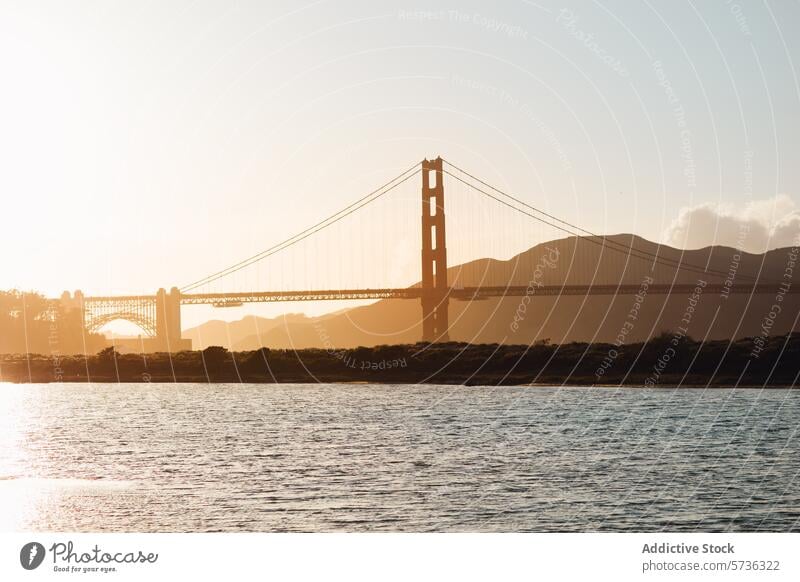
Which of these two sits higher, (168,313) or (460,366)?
(168,313)

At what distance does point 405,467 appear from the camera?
4600 centimetres

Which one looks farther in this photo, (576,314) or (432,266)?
(576,314)

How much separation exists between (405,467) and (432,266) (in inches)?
2839

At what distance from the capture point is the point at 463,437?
60.3 meters

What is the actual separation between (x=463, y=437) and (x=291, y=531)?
29.3m

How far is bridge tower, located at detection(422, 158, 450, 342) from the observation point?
365 feet

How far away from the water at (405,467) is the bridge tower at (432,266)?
2225 cm

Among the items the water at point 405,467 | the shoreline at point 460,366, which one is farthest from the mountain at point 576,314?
the water at point 405,467

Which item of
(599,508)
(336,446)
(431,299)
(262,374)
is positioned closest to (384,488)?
(599,508)

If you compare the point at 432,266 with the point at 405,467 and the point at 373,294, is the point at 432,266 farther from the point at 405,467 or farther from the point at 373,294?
the point at 405,467

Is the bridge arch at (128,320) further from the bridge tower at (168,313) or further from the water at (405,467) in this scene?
the water at (405,467)

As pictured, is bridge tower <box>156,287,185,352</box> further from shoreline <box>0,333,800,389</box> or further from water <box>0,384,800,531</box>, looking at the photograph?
water <box>0,384,800,531</box>

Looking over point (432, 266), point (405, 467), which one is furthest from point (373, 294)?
point (405, 467)
